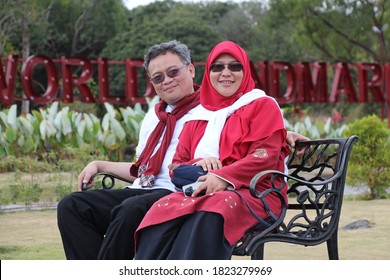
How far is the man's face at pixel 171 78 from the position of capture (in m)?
4.04

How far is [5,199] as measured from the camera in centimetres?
801

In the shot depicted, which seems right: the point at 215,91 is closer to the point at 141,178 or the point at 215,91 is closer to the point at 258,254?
the point at 141,178

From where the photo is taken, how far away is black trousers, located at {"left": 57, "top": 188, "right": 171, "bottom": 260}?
3.57 m

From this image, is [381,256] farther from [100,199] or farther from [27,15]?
[27,15]

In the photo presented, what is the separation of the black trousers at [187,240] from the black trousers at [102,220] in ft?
0.57

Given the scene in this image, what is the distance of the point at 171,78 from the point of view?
4047 millimetres

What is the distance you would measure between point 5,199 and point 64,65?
329 inches

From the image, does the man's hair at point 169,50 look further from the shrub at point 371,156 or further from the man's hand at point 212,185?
the shrub at point 371,156

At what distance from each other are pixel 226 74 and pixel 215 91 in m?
0.12

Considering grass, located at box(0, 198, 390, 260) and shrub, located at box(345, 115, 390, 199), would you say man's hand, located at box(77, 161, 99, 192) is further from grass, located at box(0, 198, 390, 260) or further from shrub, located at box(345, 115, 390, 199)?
shrub, located at box(345, 115, 390, 199)

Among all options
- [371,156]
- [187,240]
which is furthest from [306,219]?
[371,156]

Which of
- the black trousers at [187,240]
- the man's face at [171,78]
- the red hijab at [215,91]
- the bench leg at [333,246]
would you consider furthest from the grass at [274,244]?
the black trousers at [187,240]

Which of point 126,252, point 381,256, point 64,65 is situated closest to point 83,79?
point 64,65

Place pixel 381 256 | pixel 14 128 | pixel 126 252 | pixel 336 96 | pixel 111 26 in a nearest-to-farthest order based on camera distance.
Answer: pixel 126 252 → pixel 381 256 → pixel 14 128 → pixel 336 96 → pixel 111 26
